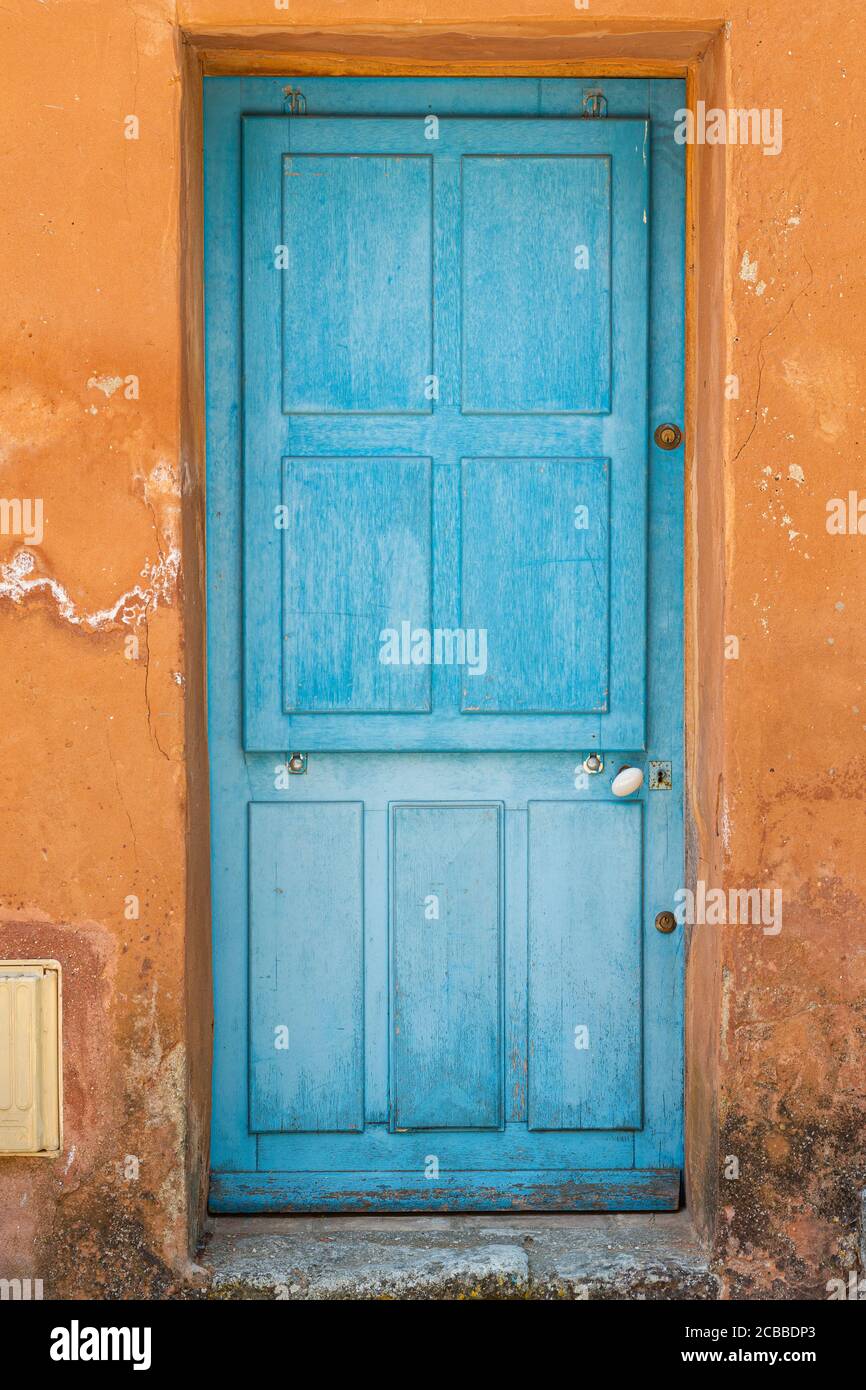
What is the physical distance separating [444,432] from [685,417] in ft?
1.92

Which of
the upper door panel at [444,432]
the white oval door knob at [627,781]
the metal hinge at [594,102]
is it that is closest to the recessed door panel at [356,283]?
the upper door panel at [444,432]

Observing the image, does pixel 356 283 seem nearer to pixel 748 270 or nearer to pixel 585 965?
pixel 748 270

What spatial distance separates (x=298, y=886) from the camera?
9.70ft

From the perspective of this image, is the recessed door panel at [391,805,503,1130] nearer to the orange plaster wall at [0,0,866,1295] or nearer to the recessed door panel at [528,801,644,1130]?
the recessed door panel at [528,801,644,1130]

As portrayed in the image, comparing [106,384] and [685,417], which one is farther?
[685,417]

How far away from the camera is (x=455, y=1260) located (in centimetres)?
274

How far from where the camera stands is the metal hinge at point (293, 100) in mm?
2863

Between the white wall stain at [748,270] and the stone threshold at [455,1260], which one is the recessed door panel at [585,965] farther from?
the white wall stain at [748,270]

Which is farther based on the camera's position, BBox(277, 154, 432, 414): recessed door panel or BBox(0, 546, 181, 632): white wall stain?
BBox(277, 154, 432, 414): recessed door panel

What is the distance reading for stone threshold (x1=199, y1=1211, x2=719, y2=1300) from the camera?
270 cm

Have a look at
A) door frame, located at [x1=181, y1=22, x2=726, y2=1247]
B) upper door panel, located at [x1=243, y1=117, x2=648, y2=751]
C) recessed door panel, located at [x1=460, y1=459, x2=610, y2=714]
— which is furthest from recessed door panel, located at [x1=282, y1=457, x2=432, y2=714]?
door frame, located at [x1=181, y1=22, x2=726, y2=1247]

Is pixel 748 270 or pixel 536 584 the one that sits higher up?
pixel 748 270

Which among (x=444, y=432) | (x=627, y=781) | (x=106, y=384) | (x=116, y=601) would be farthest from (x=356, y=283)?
(x=627, y=781)

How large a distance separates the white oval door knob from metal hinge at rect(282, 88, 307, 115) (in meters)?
1.73
